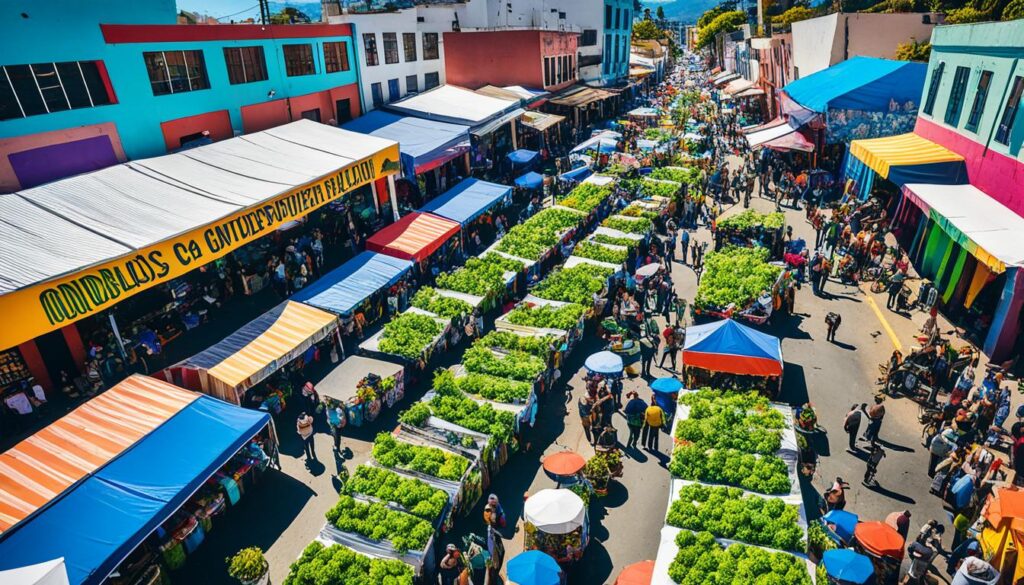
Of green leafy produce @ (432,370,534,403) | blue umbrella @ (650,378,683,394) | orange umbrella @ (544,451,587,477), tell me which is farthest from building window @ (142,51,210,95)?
blue umbrella @ (650,378,683,394)

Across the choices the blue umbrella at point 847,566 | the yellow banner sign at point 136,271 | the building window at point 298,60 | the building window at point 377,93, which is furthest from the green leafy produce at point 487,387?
the building window at point 377,93

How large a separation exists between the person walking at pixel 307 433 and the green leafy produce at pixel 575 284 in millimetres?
8415

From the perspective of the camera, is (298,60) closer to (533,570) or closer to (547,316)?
(547,316)

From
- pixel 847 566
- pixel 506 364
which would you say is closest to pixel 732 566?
pixel 847 566

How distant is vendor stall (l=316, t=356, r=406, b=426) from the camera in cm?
1548

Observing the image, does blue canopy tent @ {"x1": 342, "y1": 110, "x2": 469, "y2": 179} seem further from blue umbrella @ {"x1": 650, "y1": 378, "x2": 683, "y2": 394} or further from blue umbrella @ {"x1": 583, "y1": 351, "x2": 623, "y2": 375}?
blue umbrella @ {"x1": 650, "y1": 378, "x2": 683, "y2": 394}

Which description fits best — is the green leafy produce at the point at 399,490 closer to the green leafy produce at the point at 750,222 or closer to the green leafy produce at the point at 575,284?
the green leafy produce at the point at 575,284

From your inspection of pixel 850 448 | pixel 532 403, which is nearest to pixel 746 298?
pixel 850 448

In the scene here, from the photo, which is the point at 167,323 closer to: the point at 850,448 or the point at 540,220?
the point at 540,220

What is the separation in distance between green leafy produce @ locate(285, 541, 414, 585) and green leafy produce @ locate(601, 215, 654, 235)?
57.5 feet

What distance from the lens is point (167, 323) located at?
62.3ft

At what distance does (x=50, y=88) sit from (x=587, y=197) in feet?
68.0

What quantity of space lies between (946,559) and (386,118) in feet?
95.1

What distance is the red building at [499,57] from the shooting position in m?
43.0
